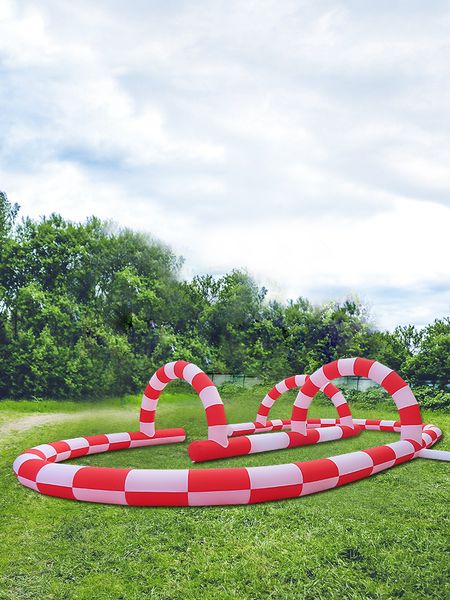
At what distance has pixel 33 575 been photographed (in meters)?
3.85

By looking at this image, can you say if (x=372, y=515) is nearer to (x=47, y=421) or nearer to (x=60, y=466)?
(x=60, y=466)

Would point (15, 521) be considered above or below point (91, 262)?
below

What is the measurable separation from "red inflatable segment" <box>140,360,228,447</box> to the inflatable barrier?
0.01 meters

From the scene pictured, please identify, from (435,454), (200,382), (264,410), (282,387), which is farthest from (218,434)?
(264,410)

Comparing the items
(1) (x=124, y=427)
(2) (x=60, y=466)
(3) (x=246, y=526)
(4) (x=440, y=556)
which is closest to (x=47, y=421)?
(1) (x=124, y=427)

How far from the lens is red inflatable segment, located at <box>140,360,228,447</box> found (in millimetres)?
7578

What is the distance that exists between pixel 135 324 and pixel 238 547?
62.1 ft

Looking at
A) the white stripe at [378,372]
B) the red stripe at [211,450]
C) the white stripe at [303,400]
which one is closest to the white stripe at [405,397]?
the white stripe at [378,372]

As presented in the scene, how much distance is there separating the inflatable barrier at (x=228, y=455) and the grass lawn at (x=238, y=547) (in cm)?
14

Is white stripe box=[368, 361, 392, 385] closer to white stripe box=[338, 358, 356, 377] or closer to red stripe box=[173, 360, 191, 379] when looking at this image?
white stripe box=[338, 358, 356, 377]

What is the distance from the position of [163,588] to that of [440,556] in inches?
81.7

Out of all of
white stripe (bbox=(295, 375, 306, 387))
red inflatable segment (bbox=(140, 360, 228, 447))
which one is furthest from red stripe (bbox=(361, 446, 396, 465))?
white stripe (bbox=(295, 375, 306, 387))

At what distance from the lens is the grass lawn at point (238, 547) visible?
3574mm

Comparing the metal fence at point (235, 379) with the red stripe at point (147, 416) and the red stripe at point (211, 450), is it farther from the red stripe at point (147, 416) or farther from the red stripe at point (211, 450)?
the red stripe at point (211, 450)
